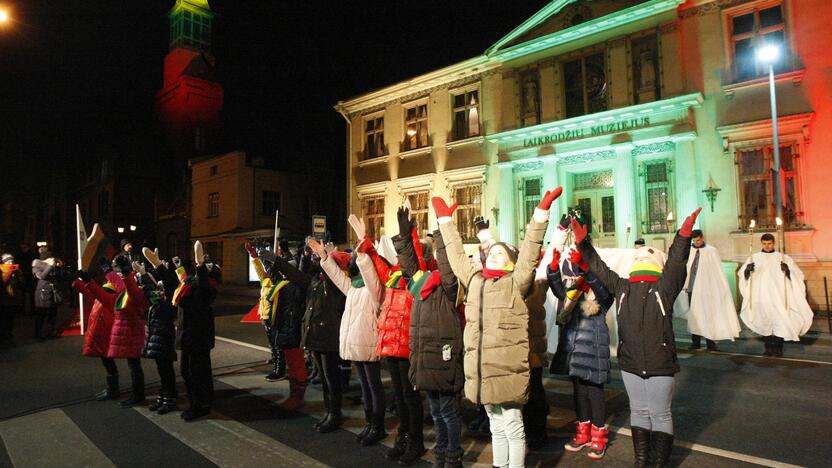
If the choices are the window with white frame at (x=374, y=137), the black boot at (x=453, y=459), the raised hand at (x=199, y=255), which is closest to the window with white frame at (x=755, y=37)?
the window with white frame at (x=374, y=137)

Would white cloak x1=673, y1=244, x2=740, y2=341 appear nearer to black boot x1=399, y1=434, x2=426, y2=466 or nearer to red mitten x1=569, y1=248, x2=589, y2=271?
red mitten x1=569, y1=248, x2=589, y2=271

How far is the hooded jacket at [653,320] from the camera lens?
3.93m

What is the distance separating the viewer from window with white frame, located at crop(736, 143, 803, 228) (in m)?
14.1

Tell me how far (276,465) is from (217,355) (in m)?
6.11

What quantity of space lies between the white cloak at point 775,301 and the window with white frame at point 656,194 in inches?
259

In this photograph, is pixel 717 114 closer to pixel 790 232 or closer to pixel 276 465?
pixel 790 232

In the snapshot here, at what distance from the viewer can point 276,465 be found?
14.6ft

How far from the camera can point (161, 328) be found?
20.2ft

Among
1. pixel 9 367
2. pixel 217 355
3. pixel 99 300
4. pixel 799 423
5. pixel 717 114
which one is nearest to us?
pixel 799 423

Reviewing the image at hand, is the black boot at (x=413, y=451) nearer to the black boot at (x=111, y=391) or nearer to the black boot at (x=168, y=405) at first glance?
the black boot at (x=168, y=405)

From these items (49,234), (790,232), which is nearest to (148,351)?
(790,232)

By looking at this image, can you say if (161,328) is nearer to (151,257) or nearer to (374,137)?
(151,257)

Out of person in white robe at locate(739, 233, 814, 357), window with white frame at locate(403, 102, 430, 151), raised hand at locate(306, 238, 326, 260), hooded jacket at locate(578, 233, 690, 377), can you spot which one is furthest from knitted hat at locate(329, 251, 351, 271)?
window with white frame at locate(403, 102, 430, 151)

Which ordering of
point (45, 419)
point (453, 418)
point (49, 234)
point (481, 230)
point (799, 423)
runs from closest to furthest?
1. point (453, 418)
2. point (481, 230)
3. point (799, 423)
4. point (45, 419)
5. point (49, 234)
